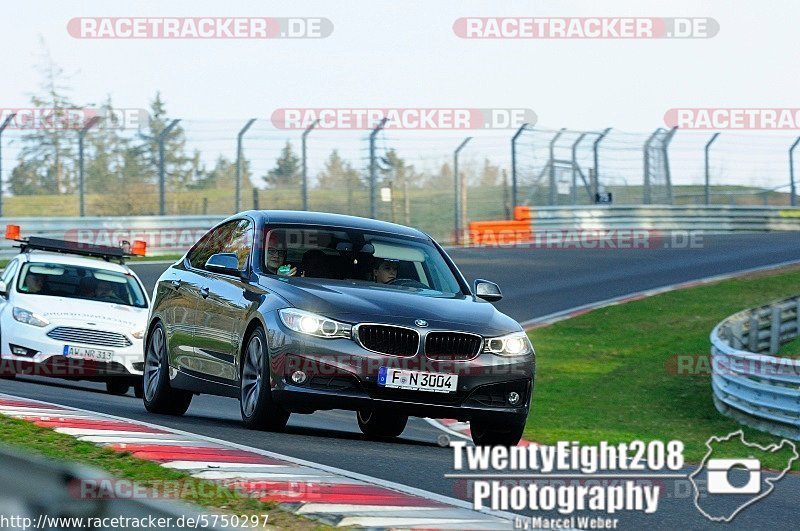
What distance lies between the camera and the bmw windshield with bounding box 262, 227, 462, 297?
1035 cm

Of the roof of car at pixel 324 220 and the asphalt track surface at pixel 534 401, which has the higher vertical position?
the roof of car at pixel 324 220

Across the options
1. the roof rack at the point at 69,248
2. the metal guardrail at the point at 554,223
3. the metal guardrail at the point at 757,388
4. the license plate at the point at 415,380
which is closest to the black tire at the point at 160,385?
the license plate at the point at 415,380

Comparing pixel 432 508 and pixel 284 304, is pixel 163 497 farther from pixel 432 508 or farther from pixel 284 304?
pixel 284 304

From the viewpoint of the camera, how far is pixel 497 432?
10039mm

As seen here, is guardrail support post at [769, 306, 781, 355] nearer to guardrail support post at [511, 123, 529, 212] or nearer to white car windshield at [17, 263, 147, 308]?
white car windshield at [17, 263, 147, 308]

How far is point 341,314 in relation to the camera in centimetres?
939

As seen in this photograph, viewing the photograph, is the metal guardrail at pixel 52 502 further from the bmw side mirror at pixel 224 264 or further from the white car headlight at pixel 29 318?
the white car headlight at pixel 29 318

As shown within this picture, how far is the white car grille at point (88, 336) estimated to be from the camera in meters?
15.1

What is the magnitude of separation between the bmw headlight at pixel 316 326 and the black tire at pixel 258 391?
0.96ft

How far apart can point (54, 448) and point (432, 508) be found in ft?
8.81

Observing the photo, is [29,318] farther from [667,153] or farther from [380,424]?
[667,153]

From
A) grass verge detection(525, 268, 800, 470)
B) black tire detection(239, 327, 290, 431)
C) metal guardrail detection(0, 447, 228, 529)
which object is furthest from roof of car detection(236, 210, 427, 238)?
metal guardrail detection(0, 447, 228, 529)

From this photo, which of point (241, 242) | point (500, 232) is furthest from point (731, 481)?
point (500, 232)

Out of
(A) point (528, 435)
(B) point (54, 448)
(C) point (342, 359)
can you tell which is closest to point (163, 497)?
(B) point (54, 448)
